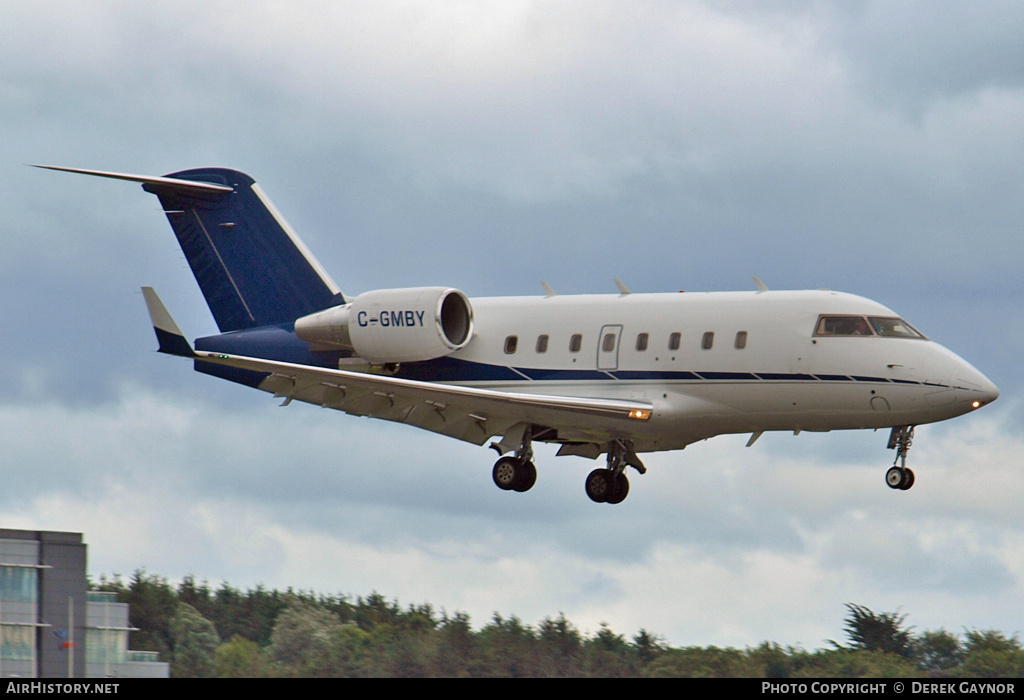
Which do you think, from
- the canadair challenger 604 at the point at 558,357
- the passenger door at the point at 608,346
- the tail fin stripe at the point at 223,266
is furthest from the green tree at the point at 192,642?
the passenger door at the point at 608,346

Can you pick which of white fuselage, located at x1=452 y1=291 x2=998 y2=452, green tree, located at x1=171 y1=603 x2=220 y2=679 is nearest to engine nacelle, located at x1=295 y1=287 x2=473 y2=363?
white fuselage, located at x1=452 y1=291 x2=998 y2=452

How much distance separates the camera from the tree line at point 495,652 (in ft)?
181

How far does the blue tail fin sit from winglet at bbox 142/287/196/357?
4617mm

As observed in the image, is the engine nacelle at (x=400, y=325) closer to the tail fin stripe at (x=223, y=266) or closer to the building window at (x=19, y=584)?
the tail fin stripe at (x=223, y=266)

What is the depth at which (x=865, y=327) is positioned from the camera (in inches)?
1276

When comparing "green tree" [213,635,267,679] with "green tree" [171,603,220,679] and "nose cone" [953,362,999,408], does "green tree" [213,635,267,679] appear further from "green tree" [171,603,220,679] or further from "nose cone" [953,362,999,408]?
"nose cone" [953,362,999,408]

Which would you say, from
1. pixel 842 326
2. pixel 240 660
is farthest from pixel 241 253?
pixel 240 660

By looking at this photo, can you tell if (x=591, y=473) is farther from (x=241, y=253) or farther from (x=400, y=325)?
(x=241, y=253)

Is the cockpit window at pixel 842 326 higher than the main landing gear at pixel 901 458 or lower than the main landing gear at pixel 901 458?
higher

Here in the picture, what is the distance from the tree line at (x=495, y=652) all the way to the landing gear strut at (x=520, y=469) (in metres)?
19.9

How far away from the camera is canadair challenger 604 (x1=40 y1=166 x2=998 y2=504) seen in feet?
106

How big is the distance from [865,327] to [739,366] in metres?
2.53

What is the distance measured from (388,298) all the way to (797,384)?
9.20 meters
